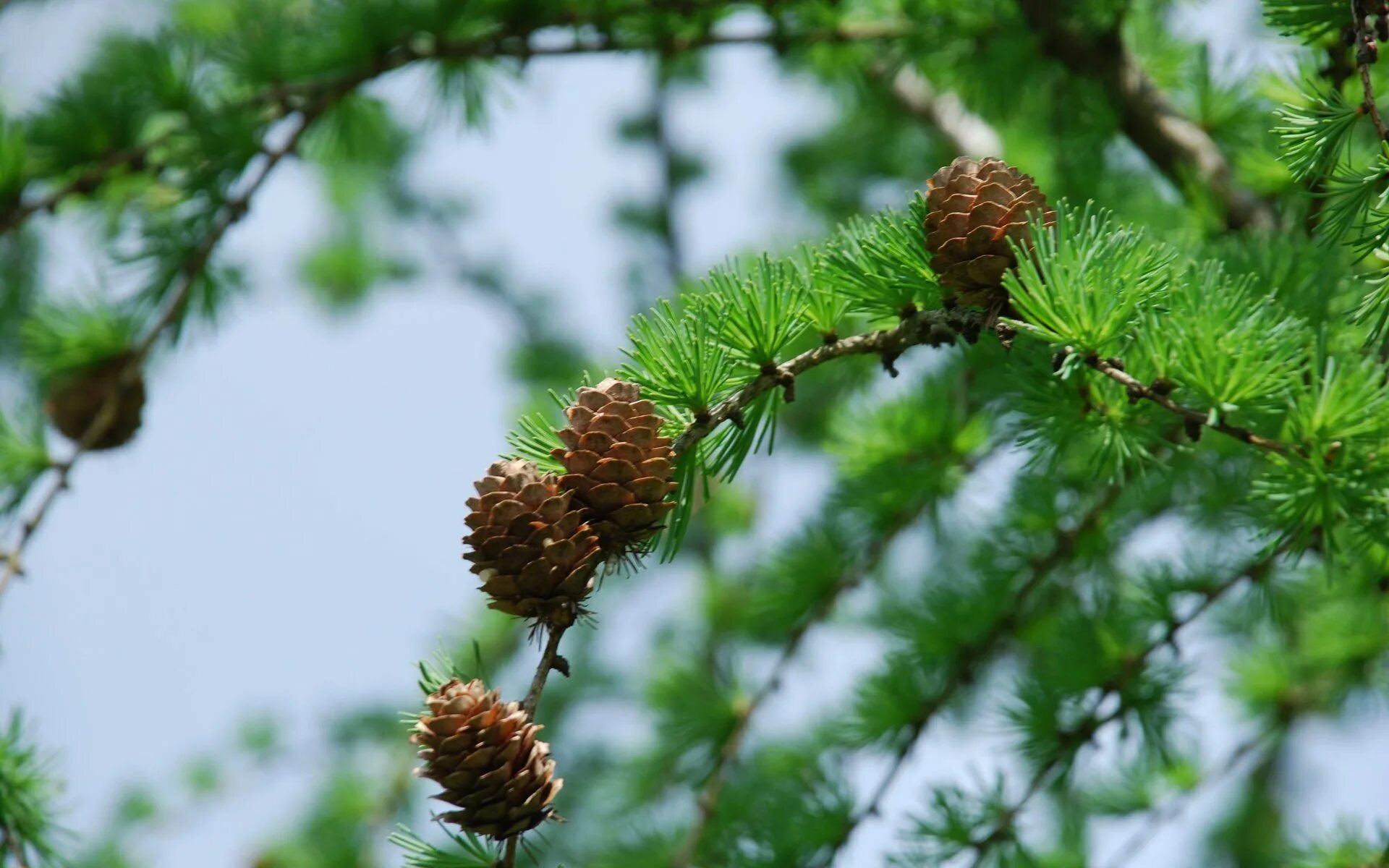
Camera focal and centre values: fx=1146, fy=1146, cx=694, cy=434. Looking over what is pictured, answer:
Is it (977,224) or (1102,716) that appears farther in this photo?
(1102,716)

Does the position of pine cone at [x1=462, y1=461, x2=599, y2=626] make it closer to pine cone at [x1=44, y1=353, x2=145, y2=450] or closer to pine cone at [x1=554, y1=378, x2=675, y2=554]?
pine cone at [x1=554, y1=378, x2=675, y2=554]

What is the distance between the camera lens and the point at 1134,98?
1.19 metres

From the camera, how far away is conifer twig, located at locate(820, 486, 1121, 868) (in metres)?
1.03

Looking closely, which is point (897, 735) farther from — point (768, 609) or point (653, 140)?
point (653, 140)

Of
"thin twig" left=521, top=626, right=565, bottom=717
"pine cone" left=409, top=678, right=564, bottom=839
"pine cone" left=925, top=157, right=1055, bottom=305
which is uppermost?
"pine cone" left=925, top=157, right=1055, bottom=305

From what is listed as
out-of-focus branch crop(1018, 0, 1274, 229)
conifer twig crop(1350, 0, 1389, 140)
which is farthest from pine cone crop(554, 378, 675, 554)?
out-of-focus branch crop(1018, 0, 1274, 229)

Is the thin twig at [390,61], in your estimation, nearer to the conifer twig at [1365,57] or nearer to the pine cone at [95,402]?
the pine cone at [95,402]

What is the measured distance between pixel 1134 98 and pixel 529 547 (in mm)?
895

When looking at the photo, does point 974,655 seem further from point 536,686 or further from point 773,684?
point 536,686

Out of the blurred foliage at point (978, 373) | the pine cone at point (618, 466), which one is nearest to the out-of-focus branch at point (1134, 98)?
the blurred foliage at point (978, 373)

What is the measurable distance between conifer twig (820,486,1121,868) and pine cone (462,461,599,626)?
53 centimetres

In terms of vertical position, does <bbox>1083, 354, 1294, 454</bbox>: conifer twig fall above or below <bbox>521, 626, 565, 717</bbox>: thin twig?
above

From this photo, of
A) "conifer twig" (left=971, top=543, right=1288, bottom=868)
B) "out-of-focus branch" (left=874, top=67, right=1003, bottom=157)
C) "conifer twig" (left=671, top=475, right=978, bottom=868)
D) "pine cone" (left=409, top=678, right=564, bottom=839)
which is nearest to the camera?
"pine cone" (left=409, top=678, right=564, bottom=839)

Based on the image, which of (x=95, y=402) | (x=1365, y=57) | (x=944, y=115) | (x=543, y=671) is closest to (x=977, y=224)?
(x=1365, y=57)
